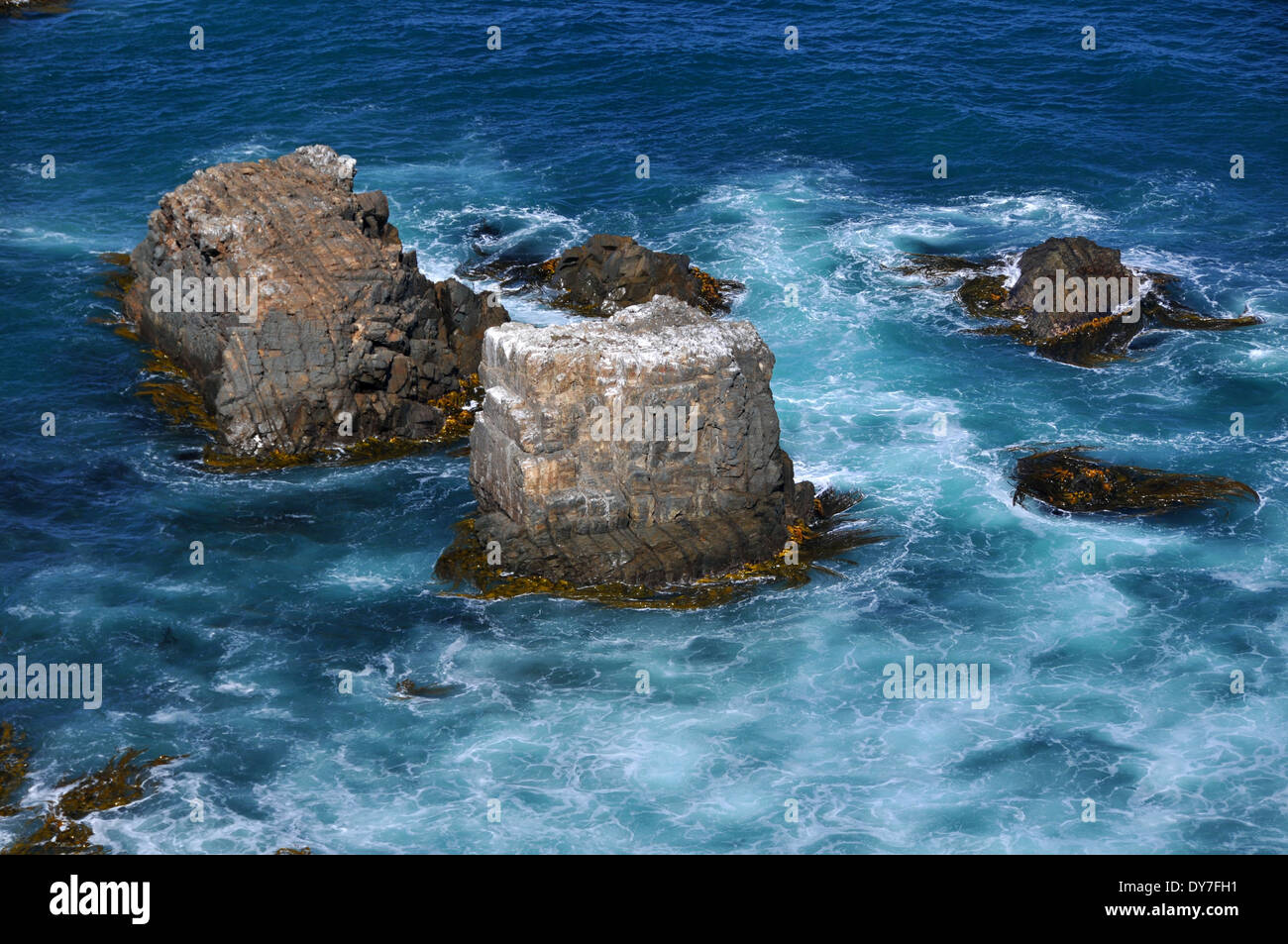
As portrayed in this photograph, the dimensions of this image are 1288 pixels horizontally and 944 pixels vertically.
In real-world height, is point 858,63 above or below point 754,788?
above

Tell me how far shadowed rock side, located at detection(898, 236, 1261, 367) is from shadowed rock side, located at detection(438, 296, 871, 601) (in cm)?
2313

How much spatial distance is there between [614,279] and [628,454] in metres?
21.7

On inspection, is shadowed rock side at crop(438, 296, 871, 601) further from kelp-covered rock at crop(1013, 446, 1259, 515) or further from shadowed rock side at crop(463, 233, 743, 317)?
shadowed rock side at crop(463, 233, 743, 317)

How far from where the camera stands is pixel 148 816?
51125mm

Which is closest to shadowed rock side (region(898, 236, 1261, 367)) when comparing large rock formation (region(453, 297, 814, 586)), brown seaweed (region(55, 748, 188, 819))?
large rock formation (region(453, 297, 814, 586))

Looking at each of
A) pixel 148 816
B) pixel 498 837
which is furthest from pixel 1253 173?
pixel 148 816

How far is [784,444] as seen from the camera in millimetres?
71562

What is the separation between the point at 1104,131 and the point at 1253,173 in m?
9.26

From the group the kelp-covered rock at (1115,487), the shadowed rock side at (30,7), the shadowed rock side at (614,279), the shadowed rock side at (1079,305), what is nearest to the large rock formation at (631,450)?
the kelp-covered rock at (1115,487)

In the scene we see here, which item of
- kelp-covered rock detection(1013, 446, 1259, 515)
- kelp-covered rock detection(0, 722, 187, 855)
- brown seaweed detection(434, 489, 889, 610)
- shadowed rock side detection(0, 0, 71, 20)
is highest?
shadowed rock side detection(0, 0, 71, 20)

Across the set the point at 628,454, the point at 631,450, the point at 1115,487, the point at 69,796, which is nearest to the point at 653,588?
the point at 628,454

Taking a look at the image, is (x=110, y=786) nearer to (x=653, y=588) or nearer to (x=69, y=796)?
(x=69, y=796)

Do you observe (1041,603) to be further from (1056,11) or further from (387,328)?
(1056,11)

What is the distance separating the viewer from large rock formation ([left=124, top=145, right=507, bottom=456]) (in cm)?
6919
